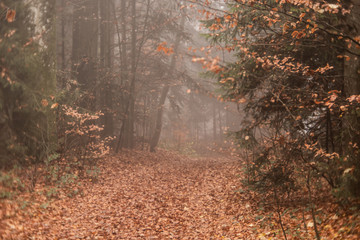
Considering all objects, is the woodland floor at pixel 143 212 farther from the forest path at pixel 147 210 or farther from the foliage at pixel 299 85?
the foliage at pixel 299 85

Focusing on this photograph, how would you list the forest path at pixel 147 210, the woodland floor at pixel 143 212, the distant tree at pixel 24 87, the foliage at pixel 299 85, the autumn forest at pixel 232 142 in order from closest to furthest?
the foliage at pixel 299 85 < the autumn forest at pixel 232 142 < the woodland floor at pixel 143 212 < the forest path at pixel 147 210 < the distant tree at pixel 24 87

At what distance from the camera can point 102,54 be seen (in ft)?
48.2

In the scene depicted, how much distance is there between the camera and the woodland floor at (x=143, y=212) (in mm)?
6152

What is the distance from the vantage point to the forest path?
636 centimetres

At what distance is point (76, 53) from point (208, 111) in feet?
69.1

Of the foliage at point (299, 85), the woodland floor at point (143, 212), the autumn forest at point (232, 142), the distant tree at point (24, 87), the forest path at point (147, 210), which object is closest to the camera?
the foliage at point (299, 85)

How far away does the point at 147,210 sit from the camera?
8.00 metres

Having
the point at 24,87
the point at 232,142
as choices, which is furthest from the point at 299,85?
the point at 24,87

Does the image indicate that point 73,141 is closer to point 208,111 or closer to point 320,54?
point 320,54

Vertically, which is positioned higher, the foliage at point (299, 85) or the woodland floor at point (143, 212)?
the foliage at point (299, 85)

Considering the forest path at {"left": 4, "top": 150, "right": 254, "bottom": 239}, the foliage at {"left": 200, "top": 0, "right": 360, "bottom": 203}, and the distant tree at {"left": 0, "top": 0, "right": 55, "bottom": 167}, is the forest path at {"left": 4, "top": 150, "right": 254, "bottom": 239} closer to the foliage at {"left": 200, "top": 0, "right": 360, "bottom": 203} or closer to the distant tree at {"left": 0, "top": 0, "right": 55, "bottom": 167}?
the foliage at {"left": 200, "top": 0, "right": 360, "bottom": 203}

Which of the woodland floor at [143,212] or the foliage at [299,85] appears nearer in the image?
the foliage at [299,85]

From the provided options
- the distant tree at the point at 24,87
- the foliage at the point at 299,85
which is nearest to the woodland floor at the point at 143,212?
the foliage at the point at 299,85

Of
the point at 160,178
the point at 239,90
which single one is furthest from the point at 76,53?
the point at 239,90
